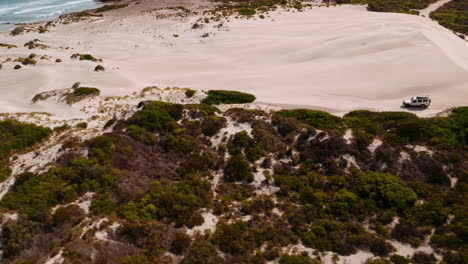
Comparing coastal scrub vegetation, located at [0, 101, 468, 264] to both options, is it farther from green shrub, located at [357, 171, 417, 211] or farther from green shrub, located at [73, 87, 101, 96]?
green shrub, located at [73, 87, 101, 96]

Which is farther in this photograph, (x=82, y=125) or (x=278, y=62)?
(x=278, y=62)

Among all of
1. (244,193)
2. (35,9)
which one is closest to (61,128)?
(244,193)

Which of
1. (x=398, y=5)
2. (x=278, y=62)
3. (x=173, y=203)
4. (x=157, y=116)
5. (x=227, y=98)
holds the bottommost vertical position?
(x=173, y=203)

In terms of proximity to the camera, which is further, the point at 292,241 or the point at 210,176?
the point at 210,176

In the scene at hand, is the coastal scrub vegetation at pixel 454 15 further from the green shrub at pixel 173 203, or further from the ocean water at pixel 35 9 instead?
the ocean water at pixel 35 9

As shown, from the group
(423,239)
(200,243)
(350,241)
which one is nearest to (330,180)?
(350,241)

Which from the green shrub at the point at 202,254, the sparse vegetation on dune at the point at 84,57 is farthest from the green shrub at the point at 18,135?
the sparse vegetation on dune at the point at 84,57

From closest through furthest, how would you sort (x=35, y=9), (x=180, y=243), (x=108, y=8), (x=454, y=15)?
1. (x=180, y=243)
2. (x=454, y=15)
3. (x=108, y=8)
4. (x=35, y=9)

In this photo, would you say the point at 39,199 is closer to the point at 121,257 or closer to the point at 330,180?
the point at 121,257

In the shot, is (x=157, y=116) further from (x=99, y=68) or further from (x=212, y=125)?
(x=99, y=68)
